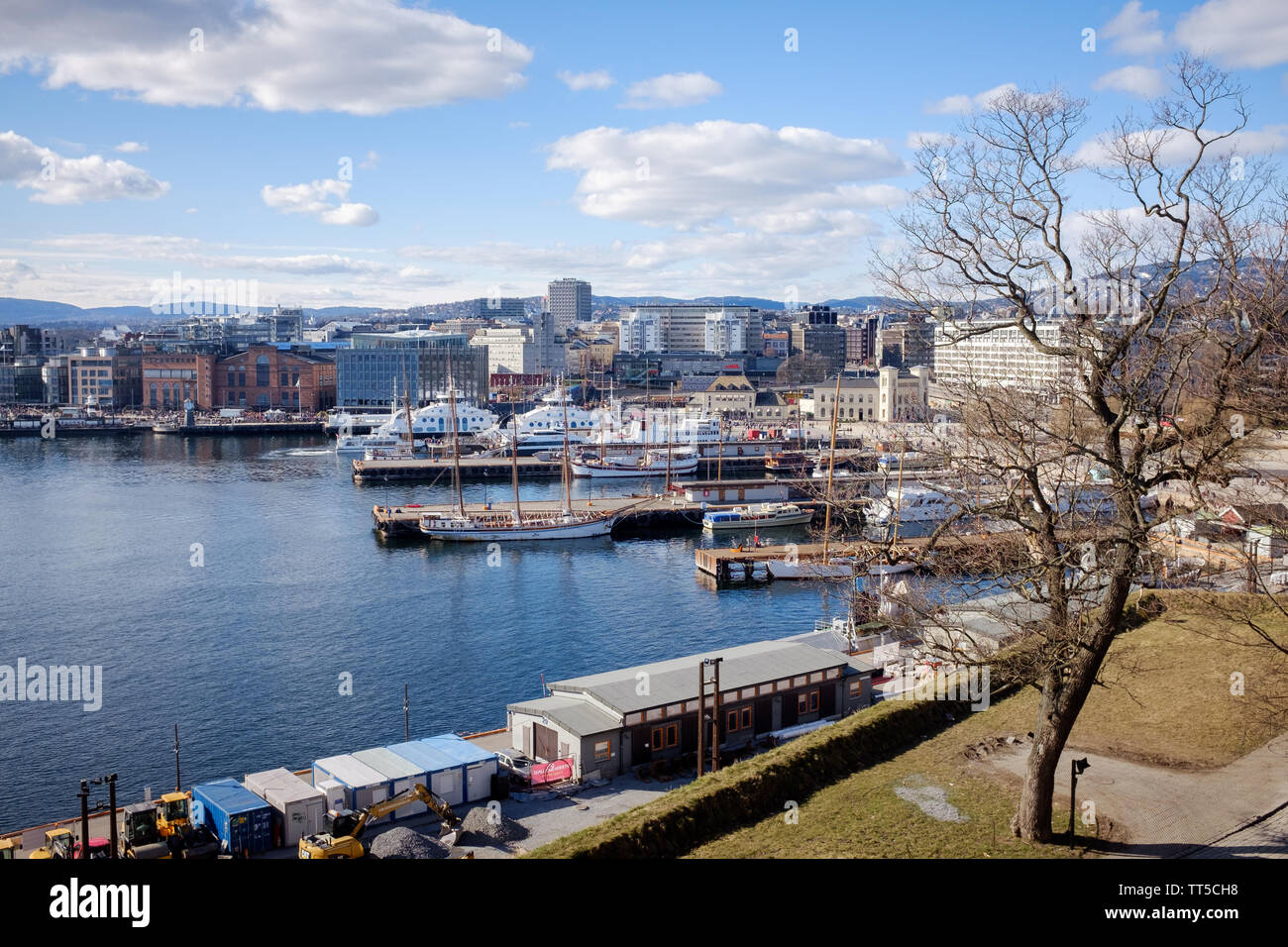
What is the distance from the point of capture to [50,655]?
663 inches

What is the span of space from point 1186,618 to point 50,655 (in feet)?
52.9

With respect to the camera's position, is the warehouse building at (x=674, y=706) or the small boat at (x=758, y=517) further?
the small boat at (x=758, y=517)

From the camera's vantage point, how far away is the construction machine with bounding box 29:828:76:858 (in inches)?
349

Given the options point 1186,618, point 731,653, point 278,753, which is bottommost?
point 278,753

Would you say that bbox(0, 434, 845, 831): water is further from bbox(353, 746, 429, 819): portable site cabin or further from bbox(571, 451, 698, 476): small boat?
bbox(571, 451, 698, 476): small boat

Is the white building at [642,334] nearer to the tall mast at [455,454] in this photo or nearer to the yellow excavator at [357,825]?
the tall mast at [455,454]

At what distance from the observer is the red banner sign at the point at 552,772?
10922mm

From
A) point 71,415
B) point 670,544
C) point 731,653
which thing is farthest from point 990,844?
point 71,415

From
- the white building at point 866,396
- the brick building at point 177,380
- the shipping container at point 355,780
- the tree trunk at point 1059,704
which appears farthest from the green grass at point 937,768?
the brick building at point 177,380

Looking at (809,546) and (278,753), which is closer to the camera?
(278,753)

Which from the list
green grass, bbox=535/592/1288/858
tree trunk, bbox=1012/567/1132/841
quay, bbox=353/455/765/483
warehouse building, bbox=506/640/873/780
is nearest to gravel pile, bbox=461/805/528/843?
warehouse building, bbox=506/640/873/780
